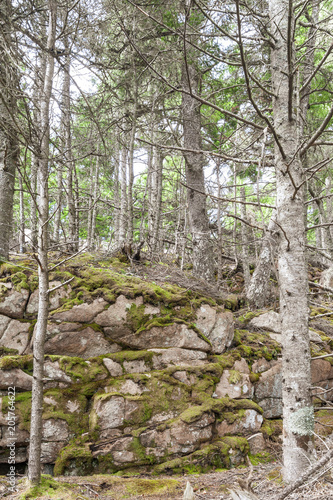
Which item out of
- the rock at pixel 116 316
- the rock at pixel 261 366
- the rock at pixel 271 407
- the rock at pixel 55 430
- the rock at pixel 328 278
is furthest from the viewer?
the rock at pixel 328 278

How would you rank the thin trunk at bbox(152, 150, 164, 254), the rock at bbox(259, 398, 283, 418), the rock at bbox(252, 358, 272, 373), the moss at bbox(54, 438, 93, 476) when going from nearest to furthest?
the moss at bbox(54, 438, 93, 476) → the rock at bbox(259, 398, 283, 418) → the rock at bbox(252, 358, 272, 373) → the thin trunk at bbox(152, 150, 164, 254)

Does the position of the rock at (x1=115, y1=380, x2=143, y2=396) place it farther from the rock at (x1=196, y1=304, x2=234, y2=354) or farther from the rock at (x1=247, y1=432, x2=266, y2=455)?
the rock at (x1=247, y1=432, x2=266, y2=455)

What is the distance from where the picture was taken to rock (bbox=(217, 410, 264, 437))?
476cm

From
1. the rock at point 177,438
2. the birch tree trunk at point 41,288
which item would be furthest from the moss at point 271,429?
the birch tree trunk at point 41,288

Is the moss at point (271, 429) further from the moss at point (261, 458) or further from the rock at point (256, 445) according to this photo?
the moss at point (261, 458)

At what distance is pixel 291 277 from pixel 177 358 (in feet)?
8.88

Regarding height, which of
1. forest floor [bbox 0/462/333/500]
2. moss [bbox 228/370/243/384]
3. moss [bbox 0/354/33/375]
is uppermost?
moss [bbox 0/354/33/375]

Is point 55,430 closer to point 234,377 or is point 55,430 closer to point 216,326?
point 234,377

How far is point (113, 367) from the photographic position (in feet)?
15.8

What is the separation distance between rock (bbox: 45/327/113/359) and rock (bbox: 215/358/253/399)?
195 centimetres

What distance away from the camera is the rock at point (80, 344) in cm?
477

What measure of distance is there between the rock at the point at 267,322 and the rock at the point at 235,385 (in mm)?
1688

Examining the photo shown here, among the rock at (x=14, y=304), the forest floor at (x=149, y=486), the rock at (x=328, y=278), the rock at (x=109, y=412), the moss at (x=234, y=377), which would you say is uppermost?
the rock at (x=328, y=278)

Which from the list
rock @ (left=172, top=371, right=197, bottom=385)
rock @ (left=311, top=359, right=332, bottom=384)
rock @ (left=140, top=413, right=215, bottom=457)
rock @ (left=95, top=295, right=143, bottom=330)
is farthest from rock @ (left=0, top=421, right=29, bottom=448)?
rock @ (left=311, top=359, right=332, bottom=384)
